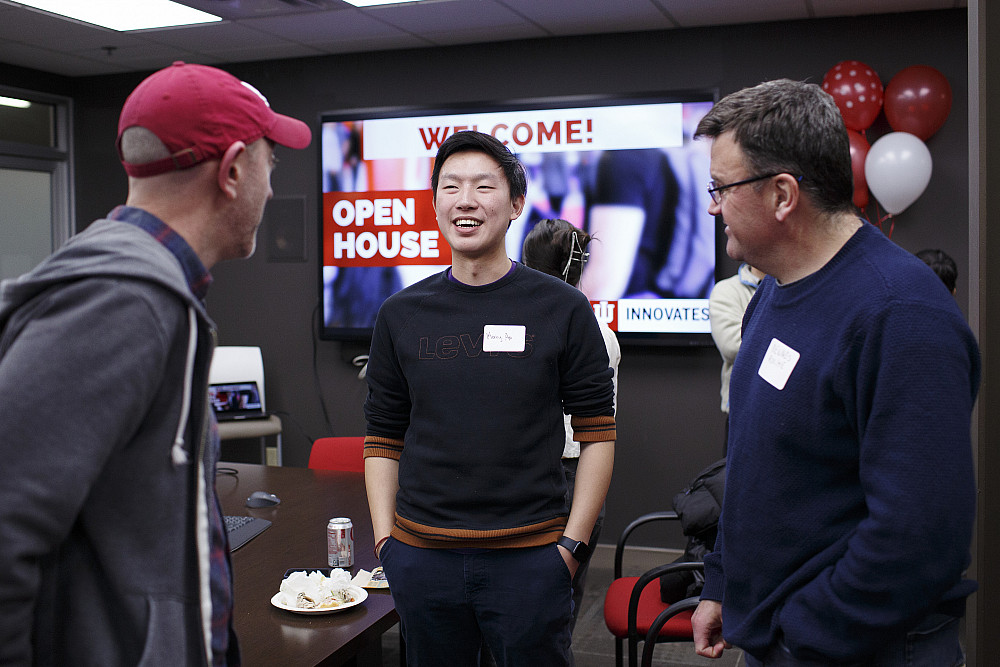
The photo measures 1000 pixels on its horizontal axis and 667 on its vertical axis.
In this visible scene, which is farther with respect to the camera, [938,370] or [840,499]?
[840,499]

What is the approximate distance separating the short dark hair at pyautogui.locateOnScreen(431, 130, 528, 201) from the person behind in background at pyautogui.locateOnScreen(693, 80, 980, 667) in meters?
0.55

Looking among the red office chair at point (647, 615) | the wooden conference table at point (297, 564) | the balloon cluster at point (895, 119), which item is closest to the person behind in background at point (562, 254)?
the red office chair at point (647, 615)

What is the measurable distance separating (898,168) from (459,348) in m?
3.00

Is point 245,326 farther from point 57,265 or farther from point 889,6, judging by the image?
point 57,265

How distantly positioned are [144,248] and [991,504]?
1232 mm

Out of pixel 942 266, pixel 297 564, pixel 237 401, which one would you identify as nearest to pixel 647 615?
pixel 297 564

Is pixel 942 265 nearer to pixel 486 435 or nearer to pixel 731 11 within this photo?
pixel 731 11

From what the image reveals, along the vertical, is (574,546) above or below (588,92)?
below

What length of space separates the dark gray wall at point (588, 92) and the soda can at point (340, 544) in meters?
2.73

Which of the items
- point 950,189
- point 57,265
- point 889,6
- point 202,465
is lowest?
point 202,465

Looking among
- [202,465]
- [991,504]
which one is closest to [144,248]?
[202,465]

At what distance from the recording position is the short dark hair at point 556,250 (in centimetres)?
271

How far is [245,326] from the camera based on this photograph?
5.39 m

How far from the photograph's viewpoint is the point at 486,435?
5.43 feet
